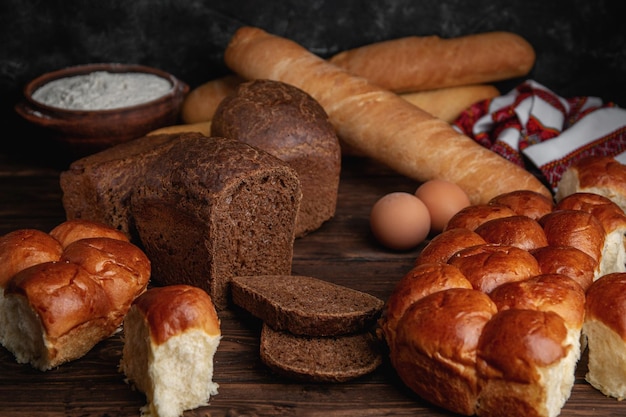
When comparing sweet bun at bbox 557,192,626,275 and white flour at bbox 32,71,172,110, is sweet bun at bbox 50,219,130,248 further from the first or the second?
sweet bun at bbox 557,192,626,275

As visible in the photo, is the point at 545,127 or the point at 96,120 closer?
the point at 96,120

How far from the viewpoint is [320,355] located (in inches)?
109

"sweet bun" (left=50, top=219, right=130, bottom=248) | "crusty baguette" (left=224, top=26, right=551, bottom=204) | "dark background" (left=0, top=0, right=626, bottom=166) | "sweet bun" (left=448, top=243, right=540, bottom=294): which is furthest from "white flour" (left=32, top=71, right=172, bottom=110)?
"sweet bun" (left=448, top=243, right=540, bottom=294)

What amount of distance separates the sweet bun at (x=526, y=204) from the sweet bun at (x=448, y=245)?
0.40 metres

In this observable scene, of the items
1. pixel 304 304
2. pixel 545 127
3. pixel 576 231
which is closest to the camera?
pixel 304 304

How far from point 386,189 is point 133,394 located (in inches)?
83.7

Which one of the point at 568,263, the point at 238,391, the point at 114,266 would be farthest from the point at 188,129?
the point at 568,263

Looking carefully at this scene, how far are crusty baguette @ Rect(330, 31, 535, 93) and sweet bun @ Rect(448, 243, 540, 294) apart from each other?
2127 millimetres

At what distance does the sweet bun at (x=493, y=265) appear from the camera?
8.68 feet

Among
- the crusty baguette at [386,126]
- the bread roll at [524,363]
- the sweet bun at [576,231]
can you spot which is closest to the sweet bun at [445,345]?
the bread roll at [524,363]

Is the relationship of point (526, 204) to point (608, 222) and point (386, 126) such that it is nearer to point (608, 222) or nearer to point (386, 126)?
point (608, 222)

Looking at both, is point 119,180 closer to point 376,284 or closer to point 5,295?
point 5,295

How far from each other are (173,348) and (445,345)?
859 millimetres

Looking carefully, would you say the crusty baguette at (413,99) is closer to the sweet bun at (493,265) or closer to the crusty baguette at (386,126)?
the crusty baguette at (386,126)
